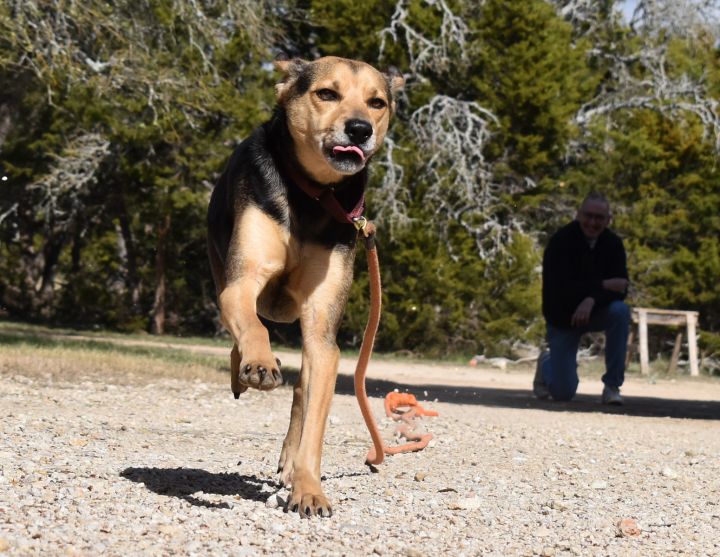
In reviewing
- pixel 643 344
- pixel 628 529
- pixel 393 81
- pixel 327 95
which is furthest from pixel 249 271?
pixel 643 344

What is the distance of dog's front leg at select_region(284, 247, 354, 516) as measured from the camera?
503cm

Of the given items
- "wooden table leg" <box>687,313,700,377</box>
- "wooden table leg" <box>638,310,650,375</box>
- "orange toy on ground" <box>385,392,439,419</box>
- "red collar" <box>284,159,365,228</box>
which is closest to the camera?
"red collar" <box>284,159,365,228</box>

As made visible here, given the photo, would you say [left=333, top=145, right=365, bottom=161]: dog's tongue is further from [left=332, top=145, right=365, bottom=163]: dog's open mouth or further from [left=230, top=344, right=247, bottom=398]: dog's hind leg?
[left=230, top=344, right=247, bottom=398]: dog's hind leg

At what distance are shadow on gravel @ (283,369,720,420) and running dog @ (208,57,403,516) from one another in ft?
20.1

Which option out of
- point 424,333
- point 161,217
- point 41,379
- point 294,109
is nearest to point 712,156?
point 424,333

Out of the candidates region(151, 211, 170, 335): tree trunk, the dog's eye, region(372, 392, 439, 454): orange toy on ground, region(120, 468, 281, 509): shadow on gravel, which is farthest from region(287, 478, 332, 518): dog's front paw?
region(151, 211, 170, 335): tree trunk

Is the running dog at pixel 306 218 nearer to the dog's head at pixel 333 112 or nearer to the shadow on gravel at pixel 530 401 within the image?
the dog's head at pixel 333 112

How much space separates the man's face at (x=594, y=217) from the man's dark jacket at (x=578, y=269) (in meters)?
0.10

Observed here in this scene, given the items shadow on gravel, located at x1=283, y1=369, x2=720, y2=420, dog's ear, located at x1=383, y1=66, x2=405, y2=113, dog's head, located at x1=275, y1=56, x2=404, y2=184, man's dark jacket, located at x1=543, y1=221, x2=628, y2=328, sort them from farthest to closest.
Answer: man's dark jacket, located at x1=543, y1=221, x2=628, y2=328 → shadow on gravel, located at x1=283, y1=369, x2=720, y2=420 → dog's ear, located at x1=383, y1=66, x2=405, y2=113 → dog's head, located at x1=275, y1=56, x2=404, y2=184

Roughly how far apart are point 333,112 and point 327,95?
0.12m

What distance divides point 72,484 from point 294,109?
1.90m

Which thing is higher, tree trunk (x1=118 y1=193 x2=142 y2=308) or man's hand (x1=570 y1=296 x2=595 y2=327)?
tree trunk (x1=118 y1=193 x2=142 y2=308)

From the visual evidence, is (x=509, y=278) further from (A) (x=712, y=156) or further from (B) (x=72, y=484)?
(B) (x=72, y=484)

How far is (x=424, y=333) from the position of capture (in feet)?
68.9
